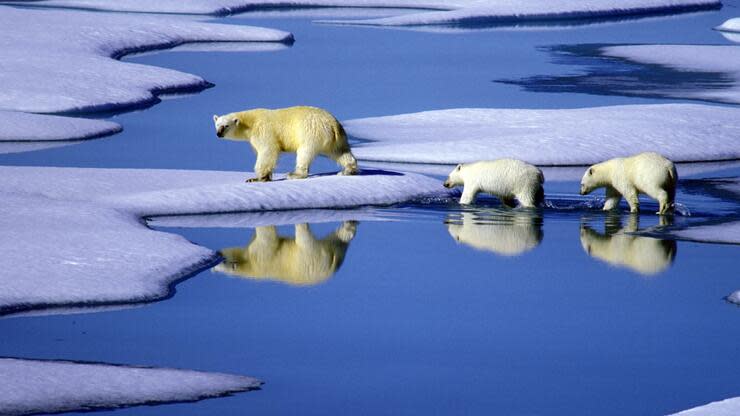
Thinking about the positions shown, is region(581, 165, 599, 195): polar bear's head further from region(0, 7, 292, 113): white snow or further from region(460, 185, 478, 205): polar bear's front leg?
region(0, 7, 292, 113): white snow

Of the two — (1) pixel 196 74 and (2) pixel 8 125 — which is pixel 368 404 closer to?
(2) pixel 8 125

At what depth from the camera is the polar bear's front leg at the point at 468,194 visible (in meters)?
8.97

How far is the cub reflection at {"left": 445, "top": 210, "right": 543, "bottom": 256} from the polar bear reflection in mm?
682

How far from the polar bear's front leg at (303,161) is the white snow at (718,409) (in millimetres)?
4533

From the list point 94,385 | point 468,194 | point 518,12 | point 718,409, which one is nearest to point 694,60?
point 518,12

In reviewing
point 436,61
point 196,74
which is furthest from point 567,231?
point 436,61

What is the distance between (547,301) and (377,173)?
304cm

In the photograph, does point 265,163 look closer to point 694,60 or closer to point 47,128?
point 47,128

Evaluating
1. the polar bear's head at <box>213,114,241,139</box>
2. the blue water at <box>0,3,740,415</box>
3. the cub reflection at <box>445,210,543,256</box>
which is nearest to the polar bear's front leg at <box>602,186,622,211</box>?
the blue water at <box>0,3,740,415</box>

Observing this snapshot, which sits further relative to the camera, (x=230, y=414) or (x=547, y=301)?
(x=547, y=301)

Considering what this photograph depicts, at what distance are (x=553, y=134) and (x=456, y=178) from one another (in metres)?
2.93

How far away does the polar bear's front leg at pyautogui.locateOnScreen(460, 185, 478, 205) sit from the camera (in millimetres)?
8969

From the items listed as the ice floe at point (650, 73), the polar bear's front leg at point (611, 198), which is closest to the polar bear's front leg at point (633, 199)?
the polar bear's front leg at point (611, 198)

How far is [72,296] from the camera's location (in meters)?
6.27
